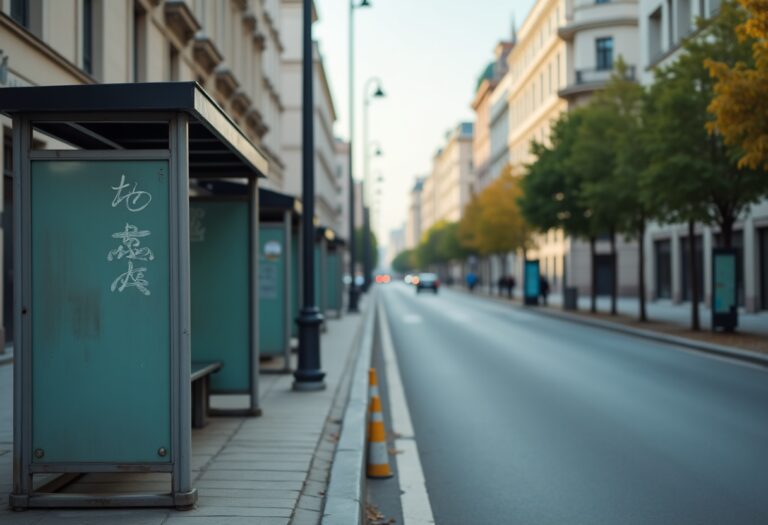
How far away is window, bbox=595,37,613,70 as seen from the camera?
5566 cm

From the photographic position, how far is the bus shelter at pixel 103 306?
211 inches

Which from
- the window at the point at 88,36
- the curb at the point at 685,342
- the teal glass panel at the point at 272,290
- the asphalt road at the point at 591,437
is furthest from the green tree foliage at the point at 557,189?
the teal glass panel at the point at 272,290

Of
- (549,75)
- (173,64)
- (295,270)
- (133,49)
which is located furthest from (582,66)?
(295,270)

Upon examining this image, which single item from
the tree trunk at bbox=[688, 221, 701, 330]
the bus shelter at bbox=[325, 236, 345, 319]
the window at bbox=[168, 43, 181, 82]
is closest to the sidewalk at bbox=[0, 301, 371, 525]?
the window at bbox=[168, 43, 181, 82]

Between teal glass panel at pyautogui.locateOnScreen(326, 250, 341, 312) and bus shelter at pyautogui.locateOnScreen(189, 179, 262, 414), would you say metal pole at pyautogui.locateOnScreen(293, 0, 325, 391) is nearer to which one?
bus shelter at pyautogui.locateOnScreen(189, 179, 262, 414)

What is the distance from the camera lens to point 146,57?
1959 centimetres

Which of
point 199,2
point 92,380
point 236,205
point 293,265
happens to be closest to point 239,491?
point 92,380

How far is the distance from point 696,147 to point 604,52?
37420 mm

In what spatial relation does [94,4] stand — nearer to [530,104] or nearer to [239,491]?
[239,491]

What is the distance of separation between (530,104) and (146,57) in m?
53.4

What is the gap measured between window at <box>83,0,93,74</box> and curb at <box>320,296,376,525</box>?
928 centimetres

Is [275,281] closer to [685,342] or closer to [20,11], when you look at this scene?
[20,11]

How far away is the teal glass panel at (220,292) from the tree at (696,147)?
1389 cm

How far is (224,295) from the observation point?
28.1ft
